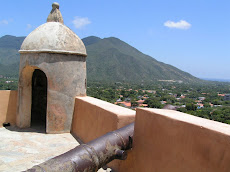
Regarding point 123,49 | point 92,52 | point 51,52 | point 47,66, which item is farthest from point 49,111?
point 123,49

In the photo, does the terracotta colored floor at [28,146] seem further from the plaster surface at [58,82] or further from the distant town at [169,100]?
the distant town at [169,100]

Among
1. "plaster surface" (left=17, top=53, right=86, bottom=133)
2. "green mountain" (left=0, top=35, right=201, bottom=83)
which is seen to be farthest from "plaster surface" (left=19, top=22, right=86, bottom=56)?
"green mountain" (left=0, top=35, right=201, bottom=83)

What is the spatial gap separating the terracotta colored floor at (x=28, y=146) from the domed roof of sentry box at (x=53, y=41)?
6.84ft

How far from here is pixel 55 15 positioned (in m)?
6.28

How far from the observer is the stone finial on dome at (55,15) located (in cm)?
627

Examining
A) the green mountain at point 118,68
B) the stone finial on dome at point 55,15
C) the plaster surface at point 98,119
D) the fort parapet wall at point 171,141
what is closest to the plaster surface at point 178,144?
the fort parapet wall at point 171,141

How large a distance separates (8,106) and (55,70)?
2.13 meters

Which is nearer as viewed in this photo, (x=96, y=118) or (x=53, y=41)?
(x=96, y=118)

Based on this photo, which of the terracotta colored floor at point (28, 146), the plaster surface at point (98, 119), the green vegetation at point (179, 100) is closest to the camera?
the plaster surface at point (98, 119)

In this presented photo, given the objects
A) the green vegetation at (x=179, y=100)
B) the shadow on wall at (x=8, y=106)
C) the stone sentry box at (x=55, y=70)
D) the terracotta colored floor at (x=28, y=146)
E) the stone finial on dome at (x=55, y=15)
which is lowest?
the green vegetation at (x=179, y=100)

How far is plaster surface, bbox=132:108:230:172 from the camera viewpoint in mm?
1953

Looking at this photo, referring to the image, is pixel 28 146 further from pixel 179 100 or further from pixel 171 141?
pixel 179 100

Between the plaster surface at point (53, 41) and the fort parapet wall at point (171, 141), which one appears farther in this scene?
the plaster surface at point (53, 41)

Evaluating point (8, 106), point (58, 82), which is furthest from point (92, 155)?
point (8, 106)
